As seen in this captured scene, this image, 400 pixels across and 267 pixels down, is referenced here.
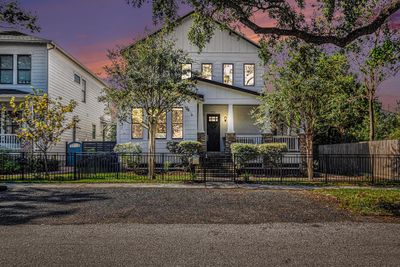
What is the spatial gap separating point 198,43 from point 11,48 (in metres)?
16.2

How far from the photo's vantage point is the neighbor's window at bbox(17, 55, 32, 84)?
23.5 m

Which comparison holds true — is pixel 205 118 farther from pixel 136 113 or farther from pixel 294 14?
pixel 294 14

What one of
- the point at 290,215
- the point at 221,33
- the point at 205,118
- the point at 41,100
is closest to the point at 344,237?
the point at 290,215

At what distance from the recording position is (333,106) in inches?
715

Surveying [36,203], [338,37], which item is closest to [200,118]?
[338,37]

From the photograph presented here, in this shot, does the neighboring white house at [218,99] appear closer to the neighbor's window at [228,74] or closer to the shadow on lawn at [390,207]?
the neighbor's window at [228,74]

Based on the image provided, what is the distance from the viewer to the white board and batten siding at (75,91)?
2443 centimetres

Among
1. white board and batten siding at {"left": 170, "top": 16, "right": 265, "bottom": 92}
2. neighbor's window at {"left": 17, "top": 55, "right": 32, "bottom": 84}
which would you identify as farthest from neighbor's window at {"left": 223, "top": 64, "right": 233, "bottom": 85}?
neighbor's window at {"left": 17, "top": 55, "right": 32, "bottom": 84}

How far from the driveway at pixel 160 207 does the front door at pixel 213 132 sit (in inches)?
473

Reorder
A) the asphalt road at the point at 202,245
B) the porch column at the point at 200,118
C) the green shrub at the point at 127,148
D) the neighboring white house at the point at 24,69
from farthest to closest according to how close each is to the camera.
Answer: the neighboring white house at the point at 24,69, the porch column at the point at 200,118, the green shrub at the point at 127,148, the asphalt road at the point at 202,245

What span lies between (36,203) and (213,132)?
1613 centimetres

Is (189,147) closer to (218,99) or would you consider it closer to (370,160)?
(218,99)

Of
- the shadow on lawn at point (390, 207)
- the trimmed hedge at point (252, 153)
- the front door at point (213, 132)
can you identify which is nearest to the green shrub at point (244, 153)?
the trimmed hedge at point (252, 153)

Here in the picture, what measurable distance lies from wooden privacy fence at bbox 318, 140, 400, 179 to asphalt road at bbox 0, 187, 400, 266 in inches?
284
